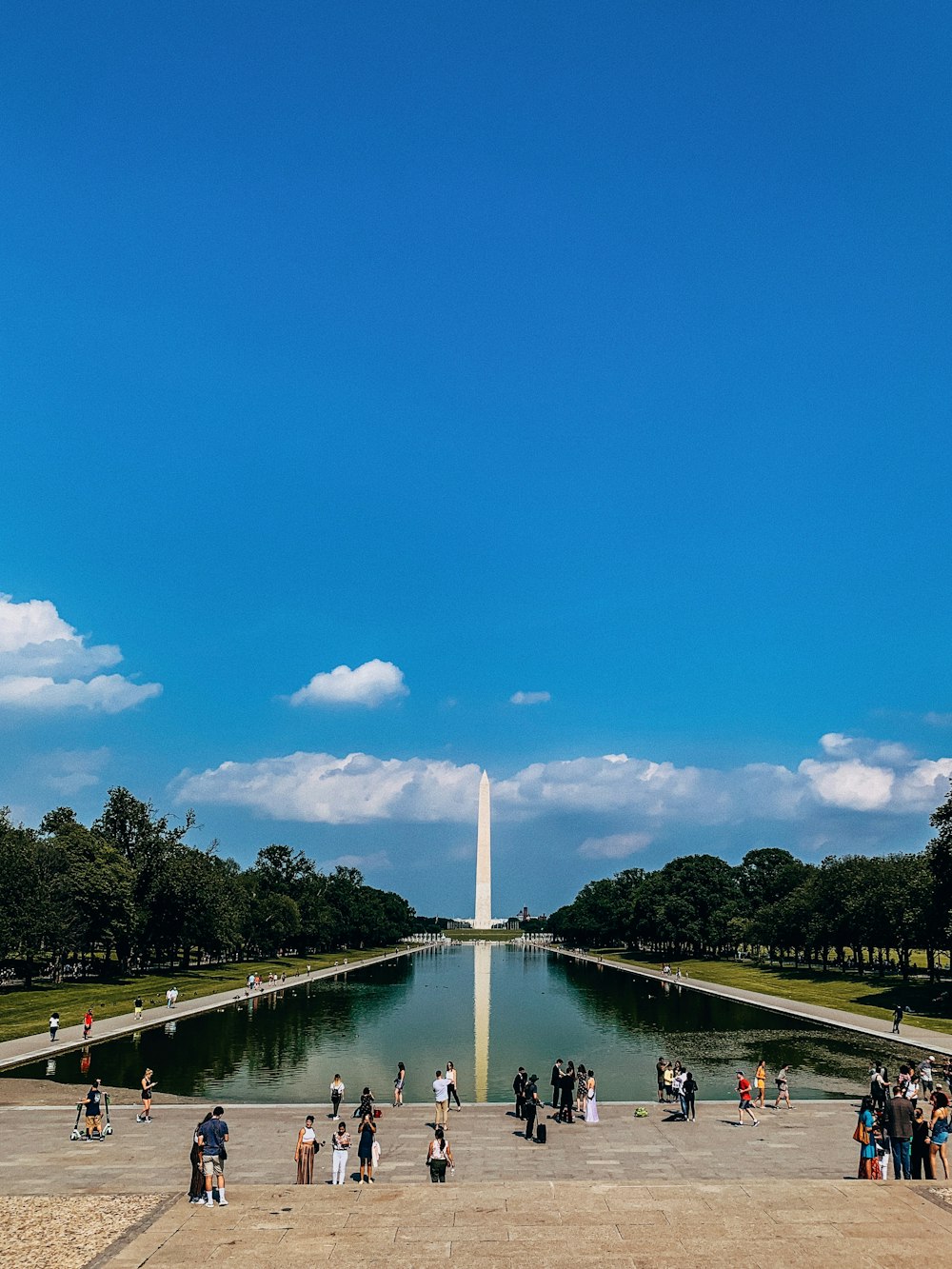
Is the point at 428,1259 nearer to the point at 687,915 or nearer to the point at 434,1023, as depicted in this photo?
the point at 434,1023

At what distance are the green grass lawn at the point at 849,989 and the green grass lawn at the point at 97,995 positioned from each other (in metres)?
43.6

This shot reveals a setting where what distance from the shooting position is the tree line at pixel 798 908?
245 feet

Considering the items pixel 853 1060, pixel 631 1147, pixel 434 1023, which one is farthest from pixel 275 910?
pixel 631 1147

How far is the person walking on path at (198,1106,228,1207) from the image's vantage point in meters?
18.8

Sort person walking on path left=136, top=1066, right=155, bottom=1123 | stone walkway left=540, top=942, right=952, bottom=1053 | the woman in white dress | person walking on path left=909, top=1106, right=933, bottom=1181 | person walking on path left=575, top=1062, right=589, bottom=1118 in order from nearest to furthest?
person walking on path left=909, top=1106, right=933, bottom=1181, person walking on path left=136, top=1066, right=155, bottom=1123, the woman in white dress, person walking on path left=575, top=1062, right=589, bottom=1118, stone walkway left=540, top=942, right=952, bottom=1053

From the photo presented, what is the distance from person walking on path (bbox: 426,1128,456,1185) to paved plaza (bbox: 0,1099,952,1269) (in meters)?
1.60

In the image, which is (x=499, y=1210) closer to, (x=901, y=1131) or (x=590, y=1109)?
(x=901, y=1131)

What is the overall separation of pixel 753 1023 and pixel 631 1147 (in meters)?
32.6

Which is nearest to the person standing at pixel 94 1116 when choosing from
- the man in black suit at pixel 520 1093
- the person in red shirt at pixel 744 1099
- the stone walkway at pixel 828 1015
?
the man in black suit at pixel 520 1093

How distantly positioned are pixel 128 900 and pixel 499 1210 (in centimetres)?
7077

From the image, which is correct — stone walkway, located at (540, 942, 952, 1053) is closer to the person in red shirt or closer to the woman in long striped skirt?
the person in red shirt

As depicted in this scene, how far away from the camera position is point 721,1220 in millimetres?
17344

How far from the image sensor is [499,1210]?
17.8 m

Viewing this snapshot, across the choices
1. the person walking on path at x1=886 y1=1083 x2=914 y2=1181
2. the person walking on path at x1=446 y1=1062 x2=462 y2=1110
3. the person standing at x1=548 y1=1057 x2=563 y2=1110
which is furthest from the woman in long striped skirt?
the person walking on path at x1=886 y1=1083 x2=914 y2=1181
